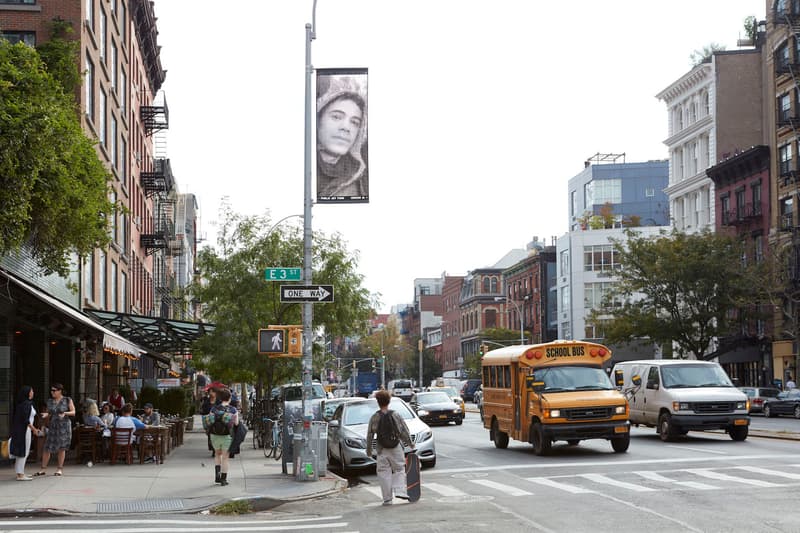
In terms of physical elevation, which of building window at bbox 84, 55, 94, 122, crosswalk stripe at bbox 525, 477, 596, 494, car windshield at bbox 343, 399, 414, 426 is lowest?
crosswalk stripe at bbox 525, 477, 596, 494

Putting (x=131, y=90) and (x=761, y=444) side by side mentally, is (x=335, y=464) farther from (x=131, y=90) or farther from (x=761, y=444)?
(x=131, y=90)

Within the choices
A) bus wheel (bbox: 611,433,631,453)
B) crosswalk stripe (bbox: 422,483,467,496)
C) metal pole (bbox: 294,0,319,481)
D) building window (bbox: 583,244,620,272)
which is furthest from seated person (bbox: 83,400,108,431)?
building window (bbox: 583,244,620,272)

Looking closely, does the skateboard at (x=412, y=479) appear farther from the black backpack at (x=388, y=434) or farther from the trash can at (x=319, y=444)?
the trash can at (x=319, y=444)

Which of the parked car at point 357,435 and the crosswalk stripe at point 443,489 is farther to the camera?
the parked car at point 357,435

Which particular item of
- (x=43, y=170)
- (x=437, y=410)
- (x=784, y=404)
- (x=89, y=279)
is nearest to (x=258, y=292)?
(x=89, y=279)

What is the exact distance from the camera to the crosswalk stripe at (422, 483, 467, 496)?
1720cm

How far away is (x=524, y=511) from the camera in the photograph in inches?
560

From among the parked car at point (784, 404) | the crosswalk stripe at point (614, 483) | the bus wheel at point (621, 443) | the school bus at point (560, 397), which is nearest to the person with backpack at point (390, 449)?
the crosswalk stripe at point (614, 483)

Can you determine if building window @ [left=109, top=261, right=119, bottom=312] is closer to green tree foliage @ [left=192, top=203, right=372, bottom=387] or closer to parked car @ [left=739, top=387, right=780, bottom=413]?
green tree foliage @ [left=192, top=203, right=372, bottom=387]

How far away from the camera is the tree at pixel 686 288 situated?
57.8 meters

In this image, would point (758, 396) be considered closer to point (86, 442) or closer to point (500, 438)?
point (500, 438)

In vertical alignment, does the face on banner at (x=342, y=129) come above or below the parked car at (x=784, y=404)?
above

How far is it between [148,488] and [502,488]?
6190 millimetres

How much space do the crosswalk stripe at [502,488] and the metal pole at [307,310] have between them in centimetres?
304
